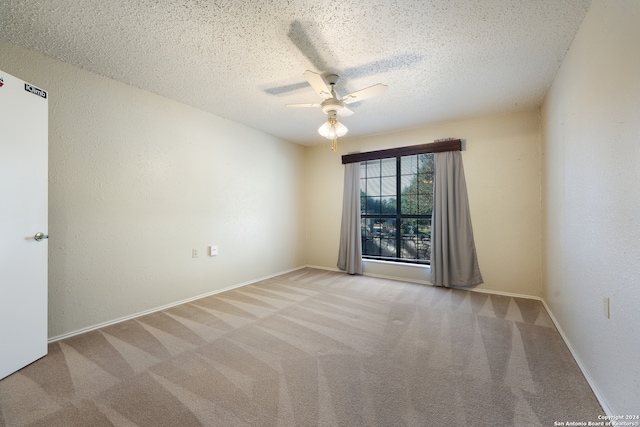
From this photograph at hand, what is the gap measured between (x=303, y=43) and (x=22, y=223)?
256cm

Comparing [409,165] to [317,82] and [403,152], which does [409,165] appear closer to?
[403,152]

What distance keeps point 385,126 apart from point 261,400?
393 cm

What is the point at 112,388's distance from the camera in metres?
1.69

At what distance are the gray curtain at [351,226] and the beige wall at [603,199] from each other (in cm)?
279

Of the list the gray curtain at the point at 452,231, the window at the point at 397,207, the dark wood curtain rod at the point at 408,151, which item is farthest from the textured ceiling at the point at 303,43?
the window at the point at 397,207

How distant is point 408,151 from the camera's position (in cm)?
427

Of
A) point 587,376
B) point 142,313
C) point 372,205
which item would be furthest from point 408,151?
point 142,313

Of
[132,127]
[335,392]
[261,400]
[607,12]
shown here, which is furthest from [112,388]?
[607,12]

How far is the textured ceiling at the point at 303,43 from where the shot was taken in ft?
5.82

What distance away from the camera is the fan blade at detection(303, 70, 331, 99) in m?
Answer: 2.09

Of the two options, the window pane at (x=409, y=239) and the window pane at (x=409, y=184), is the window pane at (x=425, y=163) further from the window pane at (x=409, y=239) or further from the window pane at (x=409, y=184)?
the window pane at (x=409, y=239)

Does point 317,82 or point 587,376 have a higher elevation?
point 317,82

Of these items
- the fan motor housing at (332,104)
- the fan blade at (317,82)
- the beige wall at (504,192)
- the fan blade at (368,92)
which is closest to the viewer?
the fan blade at (317,82)

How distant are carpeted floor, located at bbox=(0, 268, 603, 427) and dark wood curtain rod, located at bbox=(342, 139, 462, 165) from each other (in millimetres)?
2348
